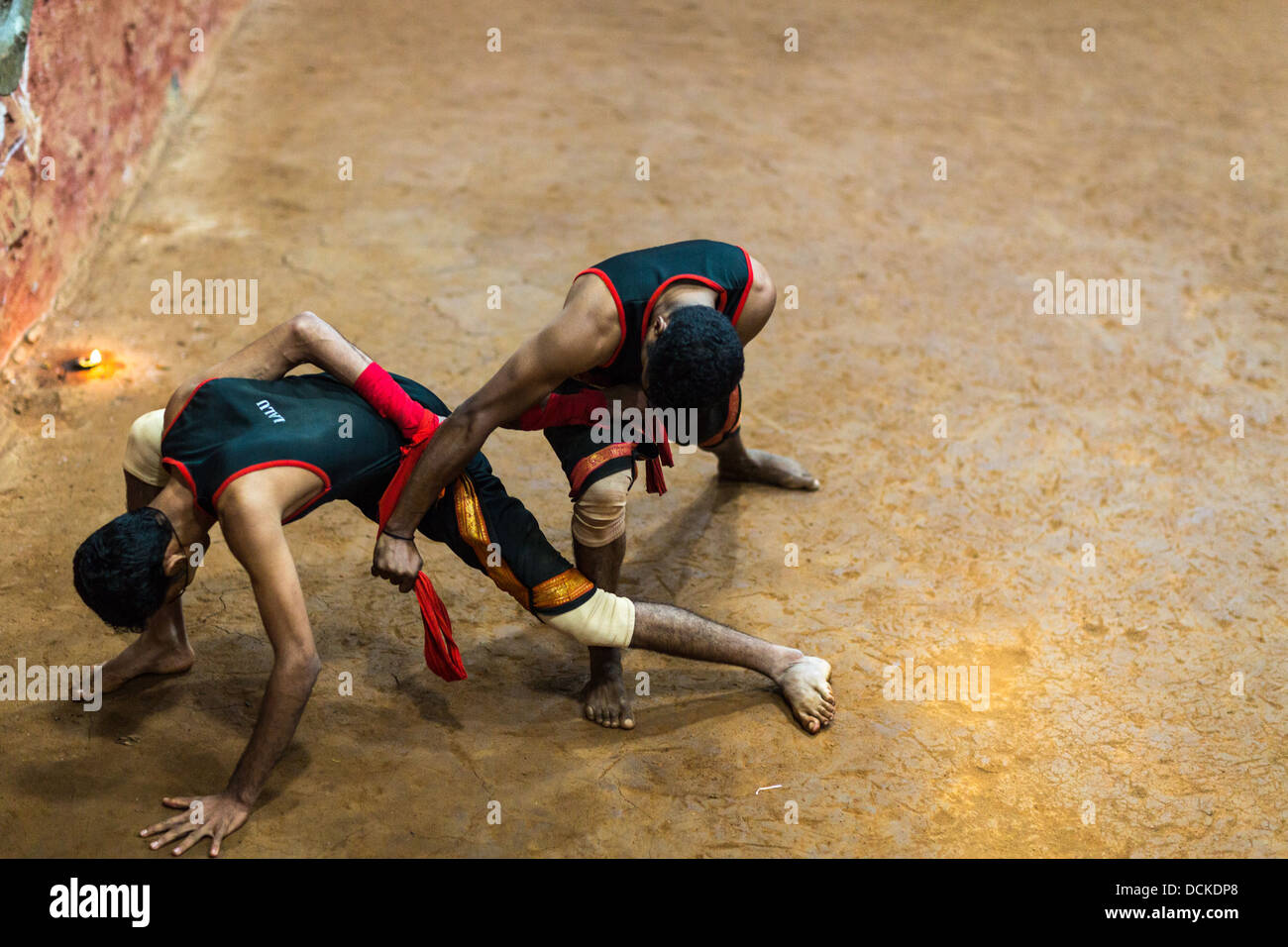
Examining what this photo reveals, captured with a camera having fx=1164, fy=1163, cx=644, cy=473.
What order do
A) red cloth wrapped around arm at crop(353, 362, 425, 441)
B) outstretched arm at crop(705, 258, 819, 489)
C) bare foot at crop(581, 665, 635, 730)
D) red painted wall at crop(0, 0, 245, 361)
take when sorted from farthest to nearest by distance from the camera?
red painted wall at crop(0, 0, 245, 361), outstretched arm at crop(705, 258, 819, 489), bare foot at crop(581, 665, 635, 730), red cloth wrapped around arm at crop(353, 362, 425, 441)

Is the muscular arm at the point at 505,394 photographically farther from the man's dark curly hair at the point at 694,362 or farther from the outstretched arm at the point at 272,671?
the outstretched arm at the point at 272,671

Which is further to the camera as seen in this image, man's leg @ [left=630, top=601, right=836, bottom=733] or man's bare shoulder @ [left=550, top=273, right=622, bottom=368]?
man's leg @ [left=630, top=601, right=836, bottom=733]

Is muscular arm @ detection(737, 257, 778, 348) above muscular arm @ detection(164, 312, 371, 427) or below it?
above

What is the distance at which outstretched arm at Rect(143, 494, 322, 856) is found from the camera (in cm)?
241

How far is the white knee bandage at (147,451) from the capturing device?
8.79 ft

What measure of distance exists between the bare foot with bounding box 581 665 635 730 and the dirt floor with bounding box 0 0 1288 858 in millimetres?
50

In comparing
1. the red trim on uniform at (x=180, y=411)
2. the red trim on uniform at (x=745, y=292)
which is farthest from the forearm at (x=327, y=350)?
the red trim on uniform at (x=745, y=292)

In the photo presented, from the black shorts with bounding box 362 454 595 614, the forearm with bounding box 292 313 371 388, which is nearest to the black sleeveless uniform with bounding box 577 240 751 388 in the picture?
the black shorts with bounding box 362 454 595 614

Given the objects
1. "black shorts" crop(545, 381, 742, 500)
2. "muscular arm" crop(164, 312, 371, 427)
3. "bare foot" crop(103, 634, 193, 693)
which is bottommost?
"bare foot" crop(103, 634, 193, 693)

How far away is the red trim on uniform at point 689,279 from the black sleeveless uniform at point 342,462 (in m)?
0.54

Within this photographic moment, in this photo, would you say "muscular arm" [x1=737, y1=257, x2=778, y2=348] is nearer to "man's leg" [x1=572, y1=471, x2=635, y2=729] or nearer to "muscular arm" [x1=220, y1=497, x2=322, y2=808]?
"man's leg" [x1=572, y1=471, x2=635, y2=729]

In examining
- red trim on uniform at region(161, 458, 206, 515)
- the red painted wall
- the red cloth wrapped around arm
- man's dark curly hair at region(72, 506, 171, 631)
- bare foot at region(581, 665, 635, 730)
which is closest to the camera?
man's dark curly hair at region(72, 506, 171, 631)

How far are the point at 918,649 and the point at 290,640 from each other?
5.39 feet

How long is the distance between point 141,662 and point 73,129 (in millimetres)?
2588
